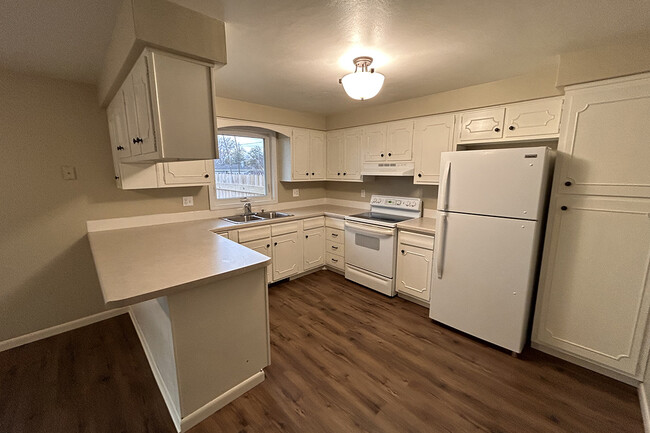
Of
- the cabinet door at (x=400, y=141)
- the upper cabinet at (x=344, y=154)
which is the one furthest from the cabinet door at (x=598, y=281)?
the upper cabinet at (x=344, y=154)

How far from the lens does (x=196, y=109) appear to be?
4.62ft

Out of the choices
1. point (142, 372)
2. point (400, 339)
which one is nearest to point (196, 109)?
point (142, 372)

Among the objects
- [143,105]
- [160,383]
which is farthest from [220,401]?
[143,105]

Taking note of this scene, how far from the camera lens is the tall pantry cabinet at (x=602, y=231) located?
1688mm

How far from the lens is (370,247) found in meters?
3.13

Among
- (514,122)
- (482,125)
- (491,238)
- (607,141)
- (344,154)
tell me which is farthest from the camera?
(344,154)

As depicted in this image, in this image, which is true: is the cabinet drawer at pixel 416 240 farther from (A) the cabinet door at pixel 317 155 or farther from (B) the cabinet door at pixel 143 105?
(B) the cabinet door at pixel 143 105

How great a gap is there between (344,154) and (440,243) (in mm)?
1960

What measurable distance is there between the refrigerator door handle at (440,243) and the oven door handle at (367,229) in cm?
57

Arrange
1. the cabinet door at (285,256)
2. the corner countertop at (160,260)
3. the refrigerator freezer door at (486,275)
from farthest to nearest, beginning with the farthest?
the cabinet door at (285,256)
the refrigerator freezer door at (486,275)
the corner countertop at (160,260)

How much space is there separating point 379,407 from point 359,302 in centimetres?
131

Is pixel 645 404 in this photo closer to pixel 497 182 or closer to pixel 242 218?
pixel 497 182

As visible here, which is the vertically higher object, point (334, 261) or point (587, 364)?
point (334, 261)

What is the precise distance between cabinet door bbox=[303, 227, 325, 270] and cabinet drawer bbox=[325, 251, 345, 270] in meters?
0.06
